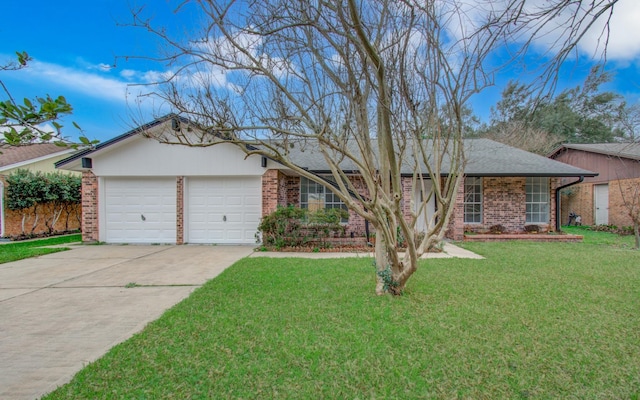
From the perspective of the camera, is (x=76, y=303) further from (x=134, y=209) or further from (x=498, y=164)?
(x=498, y=164)

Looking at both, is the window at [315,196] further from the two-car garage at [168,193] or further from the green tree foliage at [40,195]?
the green tree foliage at [40,195]

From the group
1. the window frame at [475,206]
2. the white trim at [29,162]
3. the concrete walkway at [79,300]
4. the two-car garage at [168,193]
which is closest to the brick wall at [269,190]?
the two-car garage at [168,193]

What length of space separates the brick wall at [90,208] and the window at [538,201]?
16.4 metres

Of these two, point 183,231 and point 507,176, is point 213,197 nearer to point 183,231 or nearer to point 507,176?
point 183,231

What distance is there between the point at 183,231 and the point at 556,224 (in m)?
14.2

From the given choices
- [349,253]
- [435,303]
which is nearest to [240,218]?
[349,253]

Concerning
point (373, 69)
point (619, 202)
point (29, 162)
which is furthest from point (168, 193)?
point (619, 202)

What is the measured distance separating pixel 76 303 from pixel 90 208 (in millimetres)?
7829

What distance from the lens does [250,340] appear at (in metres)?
3.69

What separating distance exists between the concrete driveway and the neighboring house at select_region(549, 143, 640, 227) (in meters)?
17.3

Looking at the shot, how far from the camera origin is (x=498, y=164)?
1312cm

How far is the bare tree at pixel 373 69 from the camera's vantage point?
3.87 meters

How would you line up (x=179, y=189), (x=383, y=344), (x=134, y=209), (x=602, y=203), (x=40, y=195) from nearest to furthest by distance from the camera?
(x=383, y=344) < (x=179, y=189) < (x=134, y=209) < (x=40, y=195) < (x=602, y=203)

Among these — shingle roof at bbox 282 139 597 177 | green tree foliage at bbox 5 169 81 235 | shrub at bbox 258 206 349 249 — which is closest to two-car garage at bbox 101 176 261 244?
shrub at bbox 258 206 349 249
